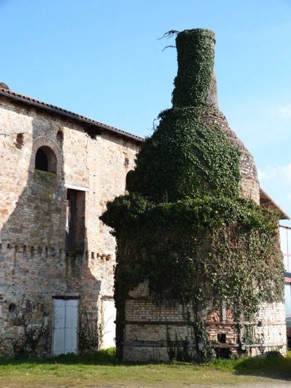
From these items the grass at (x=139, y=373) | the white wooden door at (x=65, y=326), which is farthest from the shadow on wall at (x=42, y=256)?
the grass at (x=139, y=373)

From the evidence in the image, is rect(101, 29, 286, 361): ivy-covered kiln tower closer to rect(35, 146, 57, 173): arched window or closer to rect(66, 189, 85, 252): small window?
rect(66, 189, 85, 252): small window

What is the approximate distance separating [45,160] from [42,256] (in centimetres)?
395

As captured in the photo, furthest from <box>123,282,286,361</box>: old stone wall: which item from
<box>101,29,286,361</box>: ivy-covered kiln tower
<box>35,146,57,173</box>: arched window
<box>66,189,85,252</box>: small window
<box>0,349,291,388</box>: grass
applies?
<box>35,146,57,173</box>: arched window

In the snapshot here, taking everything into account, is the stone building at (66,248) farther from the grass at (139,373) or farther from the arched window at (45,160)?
the grass at (139,373)

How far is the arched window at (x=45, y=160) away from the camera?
21.8 m

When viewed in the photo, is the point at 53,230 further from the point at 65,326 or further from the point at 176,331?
the point at 176,331

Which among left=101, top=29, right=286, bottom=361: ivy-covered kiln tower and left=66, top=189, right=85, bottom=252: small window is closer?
left=101, top=29, right=286, bottom=361: ivy-covered kiln tower

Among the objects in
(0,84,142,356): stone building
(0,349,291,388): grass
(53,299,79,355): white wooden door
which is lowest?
(0,349,291,388): grass

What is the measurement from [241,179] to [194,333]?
594 cm

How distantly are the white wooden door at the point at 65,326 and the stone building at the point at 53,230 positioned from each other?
0.12ft

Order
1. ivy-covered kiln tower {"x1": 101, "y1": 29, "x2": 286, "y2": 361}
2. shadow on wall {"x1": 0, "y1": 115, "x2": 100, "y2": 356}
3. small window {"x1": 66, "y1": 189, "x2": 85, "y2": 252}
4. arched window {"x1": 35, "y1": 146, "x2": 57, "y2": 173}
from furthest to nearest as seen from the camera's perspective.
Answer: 1. small window {"x1": 66, "y1": 189, "x2": 85, "y2": 252}
2. arched window {"x1": 35, "y1": 146, "x2": 57, "y2": 173}
3. shadow on wall {"x1": 0, "y1": 115, "x2": 100, "y2": 356}
4. ivy-covered kiln tower {"x1": 101, "y1": 29, "x2": 286, "y2": 361}

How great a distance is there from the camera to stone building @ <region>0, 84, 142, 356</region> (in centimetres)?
1969

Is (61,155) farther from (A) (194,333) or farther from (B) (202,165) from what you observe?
(A) (194,333)

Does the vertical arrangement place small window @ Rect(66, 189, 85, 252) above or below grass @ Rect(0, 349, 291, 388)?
above
